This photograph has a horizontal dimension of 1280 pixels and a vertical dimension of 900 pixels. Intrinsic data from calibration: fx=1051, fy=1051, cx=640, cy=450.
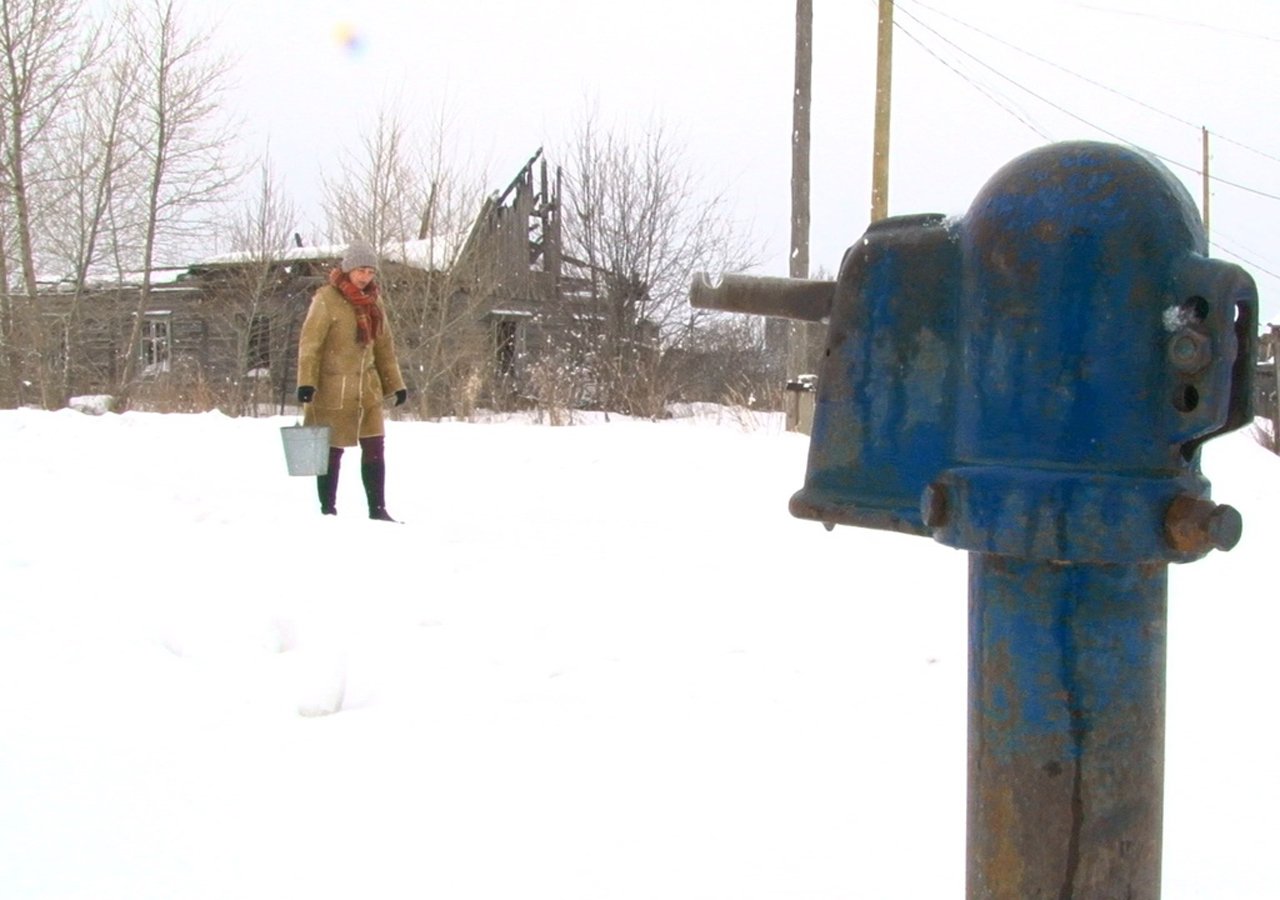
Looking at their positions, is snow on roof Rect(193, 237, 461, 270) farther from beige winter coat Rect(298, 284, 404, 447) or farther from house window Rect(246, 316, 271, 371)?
beige winter coat Rect(298, 284, 404, 447)

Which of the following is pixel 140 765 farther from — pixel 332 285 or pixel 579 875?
pixel 332 285

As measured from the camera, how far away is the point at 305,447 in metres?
5.33

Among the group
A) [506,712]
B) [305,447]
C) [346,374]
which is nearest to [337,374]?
[346,374]

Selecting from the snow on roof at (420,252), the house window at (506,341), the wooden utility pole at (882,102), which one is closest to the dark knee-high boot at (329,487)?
the wooden utility pole at (882,102)

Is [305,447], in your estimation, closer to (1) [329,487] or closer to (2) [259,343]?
(1) [329,487]

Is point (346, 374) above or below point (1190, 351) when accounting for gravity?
above

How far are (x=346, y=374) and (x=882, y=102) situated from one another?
7854 mm

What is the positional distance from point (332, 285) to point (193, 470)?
1662 millimetres

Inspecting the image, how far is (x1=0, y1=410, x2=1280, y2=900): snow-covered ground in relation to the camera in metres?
1.74

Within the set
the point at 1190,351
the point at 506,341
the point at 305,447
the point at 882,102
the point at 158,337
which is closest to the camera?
the point at 1190,351

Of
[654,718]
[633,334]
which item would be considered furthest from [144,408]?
[654,718]

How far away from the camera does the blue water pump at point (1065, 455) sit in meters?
0.88

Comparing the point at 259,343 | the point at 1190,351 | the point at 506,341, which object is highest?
the point at 506,341

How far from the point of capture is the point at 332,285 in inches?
229
